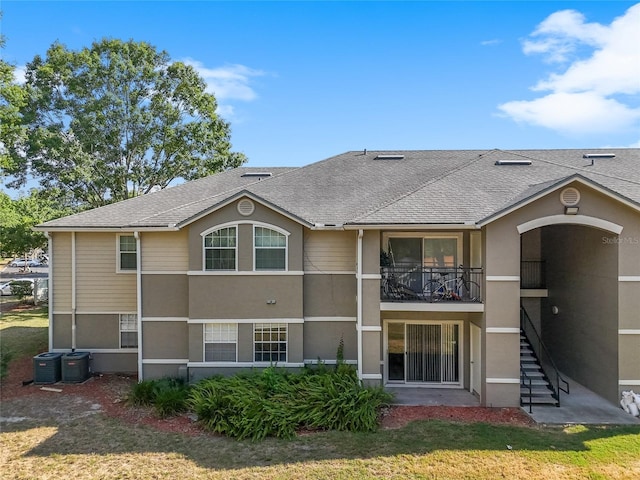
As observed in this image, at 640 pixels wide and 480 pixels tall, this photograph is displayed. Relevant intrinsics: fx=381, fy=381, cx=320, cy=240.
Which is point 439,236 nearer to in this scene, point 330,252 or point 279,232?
point 330,252

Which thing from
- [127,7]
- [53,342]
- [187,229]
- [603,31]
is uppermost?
[127,7]

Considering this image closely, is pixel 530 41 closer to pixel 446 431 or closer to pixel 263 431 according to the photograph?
pixel 446 431

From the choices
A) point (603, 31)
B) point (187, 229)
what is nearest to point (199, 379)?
point (187, 229)

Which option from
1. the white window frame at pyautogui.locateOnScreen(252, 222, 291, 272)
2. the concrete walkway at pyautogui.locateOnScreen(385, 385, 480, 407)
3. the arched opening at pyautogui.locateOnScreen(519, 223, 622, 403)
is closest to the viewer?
the arched opening at pyautogui.locateOnScreen(519, 223, 622, 403)

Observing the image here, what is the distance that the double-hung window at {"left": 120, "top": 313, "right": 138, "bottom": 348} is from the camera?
1391cm

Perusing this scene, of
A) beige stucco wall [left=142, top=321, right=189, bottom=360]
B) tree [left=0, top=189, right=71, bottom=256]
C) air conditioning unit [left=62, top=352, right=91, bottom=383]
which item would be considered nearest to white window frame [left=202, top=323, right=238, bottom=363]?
beige stucco wall [left=142, top=321, right=189, bottom=360]

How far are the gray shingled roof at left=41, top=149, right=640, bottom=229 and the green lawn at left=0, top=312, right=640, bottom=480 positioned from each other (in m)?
5.71

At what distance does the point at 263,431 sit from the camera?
9.15m

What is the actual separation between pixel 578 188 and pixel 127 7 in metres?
17.6

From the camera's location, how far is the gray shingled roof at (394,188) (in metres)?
11.9

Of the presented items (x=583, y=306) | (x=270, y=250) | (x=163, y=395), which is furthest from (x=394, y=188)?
(x=163, y=395)

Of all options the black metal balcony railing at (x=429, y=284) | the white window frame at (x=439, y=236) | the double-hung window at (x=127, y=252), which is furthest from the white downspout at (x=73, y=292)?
the white window frame at (x=439, y=236)

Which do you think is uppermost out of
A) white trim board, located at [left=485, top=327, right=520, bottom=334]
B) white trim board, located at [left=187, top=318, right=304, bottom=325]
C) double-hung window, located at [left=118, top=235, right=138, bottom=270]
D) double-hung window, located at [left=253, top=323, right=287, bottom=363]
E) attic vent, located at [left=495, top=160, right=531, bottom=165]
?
attic vent, located at [left=495, top=160, right=531, bottom=165]

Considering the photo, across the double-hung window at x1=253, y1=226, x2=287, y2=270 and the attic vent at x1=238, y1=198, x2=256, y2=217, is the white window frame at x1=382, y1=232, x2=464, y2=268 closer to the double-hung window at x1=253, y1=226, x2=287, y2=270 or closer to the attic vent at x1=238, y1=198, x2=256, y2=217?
the double-hung window at x1=253, y1=226, x2=287, y2=270
